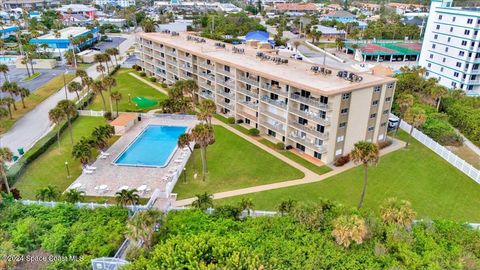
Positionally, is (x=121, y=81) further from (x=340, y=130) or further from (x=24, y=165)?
(x=340, y=130)

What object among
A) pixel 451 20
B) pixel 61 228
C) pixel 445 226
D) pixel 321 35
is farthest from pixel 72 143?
pixel 321 35

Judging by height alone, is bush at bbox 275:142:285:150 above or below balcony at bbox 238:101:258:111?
below

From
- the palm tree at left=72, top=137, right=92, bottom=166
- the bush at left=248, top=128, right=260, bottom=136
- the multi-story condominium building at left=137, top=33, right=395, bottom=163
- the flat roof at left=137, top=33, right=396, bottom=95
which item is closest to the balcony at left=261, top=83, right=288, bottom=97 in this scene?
the multi-story condominium building at left=137, top=33, right=395, bottom=163

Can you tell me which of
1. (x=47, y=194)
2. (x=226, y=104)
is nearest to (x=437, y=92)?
(x=226, y=104)

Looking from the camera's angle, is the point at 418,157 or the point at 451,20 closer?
the point at 418,157

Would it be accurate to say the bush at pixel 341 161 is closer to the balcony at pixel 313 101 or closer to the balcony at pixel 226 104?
the balcony at pixel 313 101

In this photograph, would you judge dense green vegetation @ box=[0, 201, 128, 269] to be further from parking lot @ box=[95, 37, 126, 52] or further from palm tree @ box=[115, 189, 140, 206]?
parking lot @ box=[95, 37, 126, 52]
